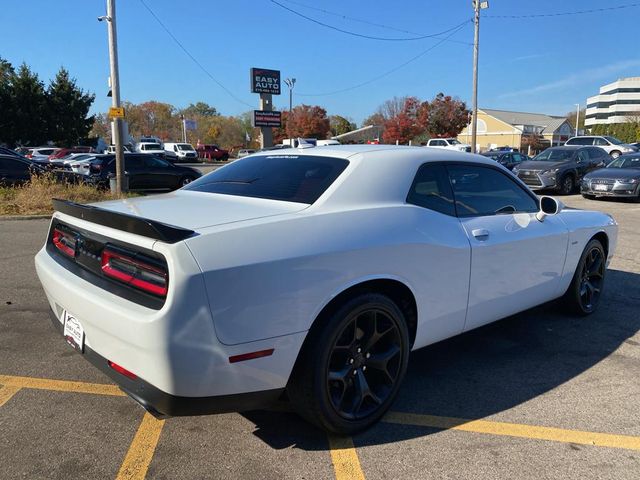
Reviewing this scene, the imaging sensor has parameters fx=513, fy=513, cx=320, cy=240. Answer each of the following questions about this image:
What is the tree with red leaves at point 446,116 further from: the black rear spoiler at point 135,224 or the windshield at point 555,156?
the black rear spoiler at point 135,224

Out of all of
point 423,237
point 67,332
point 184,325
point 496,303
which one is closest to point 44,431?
point 67,332

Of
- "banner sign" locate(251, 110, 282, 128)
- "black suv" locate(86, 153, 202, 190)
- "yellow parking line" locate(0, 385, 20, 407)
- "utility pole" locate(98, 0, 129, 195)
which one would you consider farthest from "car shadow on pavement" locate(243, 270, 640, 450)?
"banner sign" locate(251, 110, 282, 128)

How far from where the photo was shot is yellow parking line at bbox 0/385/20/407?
312 cm

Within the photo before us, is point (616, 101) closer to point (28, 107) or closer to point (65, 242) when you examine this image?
point (28, 107)

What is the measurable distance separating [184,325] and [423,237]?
1512 millimetres

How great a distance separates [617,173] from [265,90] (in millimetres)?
25601

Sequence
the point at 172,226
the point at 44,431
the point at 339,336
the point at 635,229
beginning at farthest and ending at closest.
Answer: the point at 635,229, the point at 44,431, the point at 339,336, the point at 172,226

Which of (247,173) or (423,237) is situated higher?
(247,173)

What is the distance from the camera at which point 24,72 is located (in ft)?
155

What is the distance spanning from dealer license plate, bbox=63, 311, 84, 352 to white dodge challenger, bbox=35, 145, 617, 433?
16 millimetres

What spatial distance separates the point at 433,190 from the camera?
332cm

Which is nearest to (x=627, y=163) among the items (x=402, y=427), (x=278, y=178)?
(x=278, y=178)

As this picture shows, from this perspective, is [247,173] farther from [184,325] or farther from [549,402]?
[549,402]

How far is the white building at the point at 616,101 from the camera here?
4793 inches
